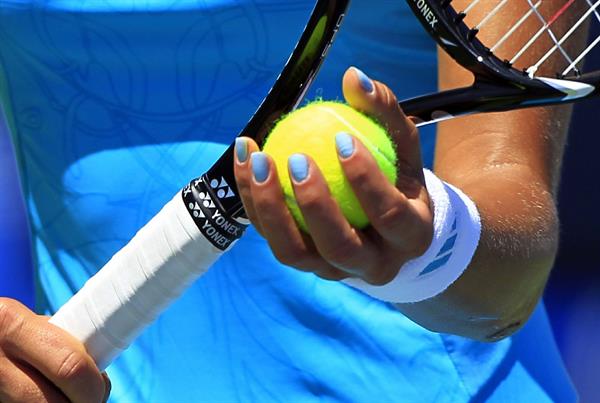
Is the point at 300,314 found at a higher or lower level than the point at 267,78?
lower

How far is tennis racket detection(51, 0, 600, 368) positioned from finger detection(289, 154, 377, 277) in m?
0.17

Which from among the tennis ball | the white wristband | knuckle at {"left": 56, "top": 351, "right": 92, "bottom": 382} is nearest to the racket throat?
the white wristband

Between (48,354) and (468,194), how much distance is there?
341 mm

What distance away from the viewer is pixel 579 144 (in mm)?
1787

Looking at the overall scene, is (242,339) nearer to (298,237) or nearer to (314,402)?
(314,402)

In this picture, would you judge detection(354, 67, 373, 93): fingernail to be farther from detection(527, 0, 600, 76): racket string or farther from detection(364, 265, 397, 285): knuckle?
detection(527, 0, 600, 76): racket string

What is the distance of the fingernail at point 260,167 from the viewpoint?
2.30 feet

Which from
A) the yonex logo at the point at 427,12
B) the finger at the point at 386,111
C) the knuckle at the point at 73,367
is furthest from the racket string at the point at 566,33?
the knuckle at the point at 73,367

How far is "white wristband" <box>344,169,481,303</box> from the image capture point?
79cm

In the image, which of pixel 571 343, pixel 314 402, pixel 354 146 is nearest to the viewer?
pixel 354 146

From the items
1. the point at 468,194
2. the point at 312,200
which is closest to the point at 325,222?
the point at 312,200

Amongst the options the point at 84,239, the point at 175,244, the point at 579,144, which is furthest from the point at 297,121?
the point at 579,144

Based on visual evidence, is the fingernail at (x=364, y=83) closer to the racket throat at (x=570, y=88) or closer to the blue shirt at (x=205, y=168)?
the racket throat at (x=570, y=88)

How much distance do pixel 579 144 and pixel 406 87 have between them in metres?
0.74
